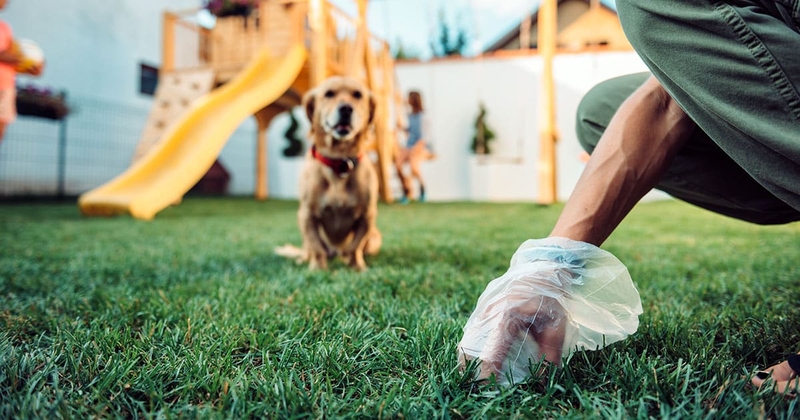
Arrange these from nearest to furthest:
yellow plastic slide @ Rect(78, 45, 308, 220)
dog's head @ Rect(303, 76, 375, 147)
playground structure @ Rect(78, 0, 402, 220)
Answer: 1. dog's head @ Rect(303, 76, 375, 147)
2. yellow plastic slide @ Rect(78, 45, 308, 220)
3. playground structure @ Rect(78, 0, 402, 220)

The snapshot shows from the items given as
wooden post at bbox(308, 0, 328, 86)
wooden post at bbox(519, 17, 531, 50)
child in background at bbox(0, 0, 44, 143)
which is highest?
wooden post at bbox(519, 17, 531, 50)

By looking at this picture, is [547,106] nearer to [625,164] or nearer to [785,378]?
[625,164]

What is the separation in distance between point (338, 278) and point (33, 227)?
10.1ft

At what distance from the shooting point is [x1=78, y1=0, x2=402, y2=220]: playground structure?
17.0 ft

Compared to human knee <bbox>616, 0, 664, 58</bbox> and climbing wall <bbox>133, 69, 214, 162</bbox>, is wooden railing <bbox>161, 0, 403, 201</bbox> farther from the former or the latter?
human knee <bbox>616, 0, 664, 58</bbox>

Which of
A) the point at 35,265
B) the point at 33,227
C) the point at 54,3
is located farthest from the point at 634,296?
the point at 54,3

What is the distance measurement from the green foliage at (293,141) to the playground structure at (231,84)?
3250 mm

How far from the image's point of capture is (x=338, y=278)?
196 centimetres

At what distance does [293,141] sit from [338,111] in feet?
33.8

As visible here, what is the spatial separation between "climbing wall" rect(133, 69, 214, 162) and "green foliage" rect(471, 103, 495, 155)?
5.67 m

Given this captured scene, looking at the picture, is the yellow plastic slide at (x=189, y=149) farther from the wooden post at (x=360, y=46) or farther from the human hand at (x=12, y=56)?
the human hand at (x=12, y=56)

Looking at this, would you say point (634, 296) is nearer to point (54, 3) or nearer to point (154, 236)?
point (154, 236)

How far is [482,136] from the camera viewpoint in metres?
11.0

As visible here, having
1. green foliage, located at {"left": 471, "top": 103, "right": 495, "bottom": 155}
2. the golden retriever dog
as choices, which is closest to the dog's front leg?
the golden retriever dog
